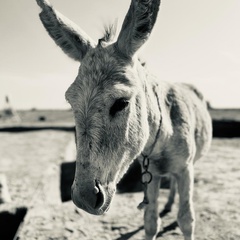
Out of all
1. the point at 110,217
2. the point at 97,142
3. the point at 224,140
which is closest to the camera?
the point at 97,142

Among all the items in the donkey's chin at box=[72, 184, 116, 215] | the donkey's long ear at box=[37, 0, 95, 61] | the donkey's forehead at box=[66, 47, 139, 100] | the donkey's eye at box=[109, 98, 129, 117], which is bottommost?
the donkey's chin at box=[72, 184, 116, 215]

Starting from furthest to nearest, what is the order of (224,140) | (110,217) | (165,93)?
(224,140) → (110,217) → (165,93)

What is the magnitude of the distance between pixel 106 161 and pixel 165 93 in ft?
4.90

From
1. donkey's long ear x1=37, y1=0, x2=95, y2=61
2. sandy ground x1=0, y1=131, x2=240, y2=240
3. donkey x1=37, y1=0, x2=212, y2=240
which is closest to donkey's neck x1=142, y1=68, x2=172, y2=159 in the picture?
donkey x1=37, y1=0, x2=212, y2=240

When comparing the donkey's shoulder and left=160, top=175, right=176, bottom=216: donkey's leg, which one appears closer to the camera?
the donkey's shoulder

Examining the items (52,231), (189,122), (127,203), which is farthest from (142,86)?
(127,203)

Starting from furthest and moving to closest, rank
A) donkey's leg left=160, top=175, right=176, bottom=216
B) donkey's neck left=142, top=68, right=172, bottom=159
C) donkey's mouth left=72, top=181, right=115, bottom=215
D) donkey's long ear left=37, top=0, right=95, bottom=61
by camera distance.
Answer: donkey's leg left=160, top=175, right=176, bottom=216
donkey's neck left=142, top=68, right=172, bottom=159
donkey's long ear left=37, top=0, right=95, bottom=61
donkey's mouth left=72, top=181, right=115, bottom=215

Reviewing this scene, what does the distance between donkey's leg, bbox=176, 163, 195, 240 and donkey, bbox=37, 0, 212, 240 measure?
0.14m

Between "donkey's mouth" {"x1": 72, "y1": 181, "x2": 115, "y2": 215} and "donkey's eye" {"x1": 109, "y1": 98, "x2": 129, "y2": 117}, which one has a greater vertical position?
"donkey's eye" {"x1": 109, "y1": 98, "x2": 129, "y2": 117}

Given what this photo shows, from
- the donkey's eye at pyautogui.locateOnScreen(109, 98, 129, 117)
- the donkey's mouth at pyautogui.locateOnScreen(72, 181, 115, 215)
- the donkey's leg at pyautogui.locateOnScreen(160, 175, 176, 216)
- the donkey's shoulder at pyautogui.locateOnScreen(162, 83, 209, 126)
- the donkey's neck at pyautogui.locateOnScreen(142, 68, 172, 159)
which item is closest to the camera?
the donkey's mouth at pyautogui.locateOnScreen(72, 181, 115, 215)

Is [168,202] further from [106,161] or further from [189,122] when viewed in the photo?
[106,161]

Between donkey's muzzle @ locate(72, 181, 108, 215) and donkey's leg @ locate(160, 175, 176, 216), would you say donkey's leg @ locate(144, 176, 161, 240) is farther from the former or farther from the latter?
donkey's muzzle @ locate(72, 181, 108, 215)

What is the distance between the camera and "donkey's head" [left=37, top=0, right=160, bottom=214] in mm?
1881

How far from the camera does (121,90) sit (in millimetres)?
2029
